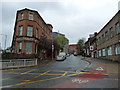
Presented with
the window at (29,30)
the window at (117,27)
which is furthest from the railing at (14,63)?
the window at (117,27)

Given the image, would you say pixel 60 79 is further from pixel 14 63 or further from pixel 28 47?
pixel 28 47

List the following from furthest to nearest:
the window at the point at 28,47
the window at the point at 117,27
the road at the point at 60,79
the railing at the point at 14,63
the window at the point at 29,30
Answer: the window at the point at 29,30 → the window at the point at 28,47 → the window at the point at 117,27 → the railing at the point at 14,63 → the road at the point at 60,79

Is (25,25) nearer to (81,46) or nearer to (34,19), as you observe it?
(34,19)

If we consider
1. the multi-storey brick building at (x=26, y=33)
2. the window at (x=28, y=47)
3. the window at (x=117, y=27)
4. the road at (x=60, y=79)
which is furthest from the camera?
the window at (x=28, y=47)

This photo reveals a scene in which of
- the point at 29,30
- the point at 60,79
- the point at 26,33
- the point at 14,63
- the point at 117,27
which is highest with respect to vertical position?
the point at 29,30

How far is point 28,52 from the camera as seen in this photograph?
22.3m

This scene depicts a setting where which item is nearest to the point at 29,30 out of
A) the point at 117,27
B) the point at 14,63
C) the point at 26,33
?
the point at 26,33

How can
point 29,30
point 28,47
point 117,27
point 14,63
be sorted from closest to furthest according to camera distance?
point 14,63 < point 117,27 < point 28,47 < point 29,30

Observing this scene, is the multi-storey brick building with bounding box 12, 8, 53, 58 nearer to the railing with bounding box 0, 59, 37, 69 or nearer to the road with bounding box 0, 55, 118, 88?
the railing with bounding box 0, 59, 37, 69

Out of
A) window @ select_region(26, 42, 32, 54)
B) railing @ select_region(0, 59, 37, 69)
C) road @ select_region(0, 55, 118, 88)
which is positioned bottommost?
road @ select_region(0, 55, 118, 88)

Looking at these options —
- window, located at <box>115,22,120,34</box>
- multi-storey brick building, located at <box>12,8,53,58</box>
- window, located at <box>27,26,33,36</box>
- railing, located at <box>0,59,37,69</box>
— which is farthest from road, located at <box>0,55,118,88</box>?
window, located at <box>27,26,33,36</box>

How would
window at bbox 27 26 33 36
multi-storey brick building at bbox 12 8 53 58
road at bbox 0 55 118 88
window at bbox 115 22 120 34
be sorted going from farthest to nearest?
window at bbox 27 26 33 36, multi-storey brick building at bbox 12 8 53 58, window at bbox 115 22 120 34, road at bbox 0 55 118 88

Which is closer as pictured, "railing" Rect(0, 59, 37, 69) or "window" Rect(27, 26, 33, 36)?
"railing" Rect(0, 59, 37, 69)

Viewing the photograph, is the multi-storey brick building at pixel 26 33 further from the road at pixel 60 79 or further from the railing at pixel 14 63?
the road at pixel 60 79
